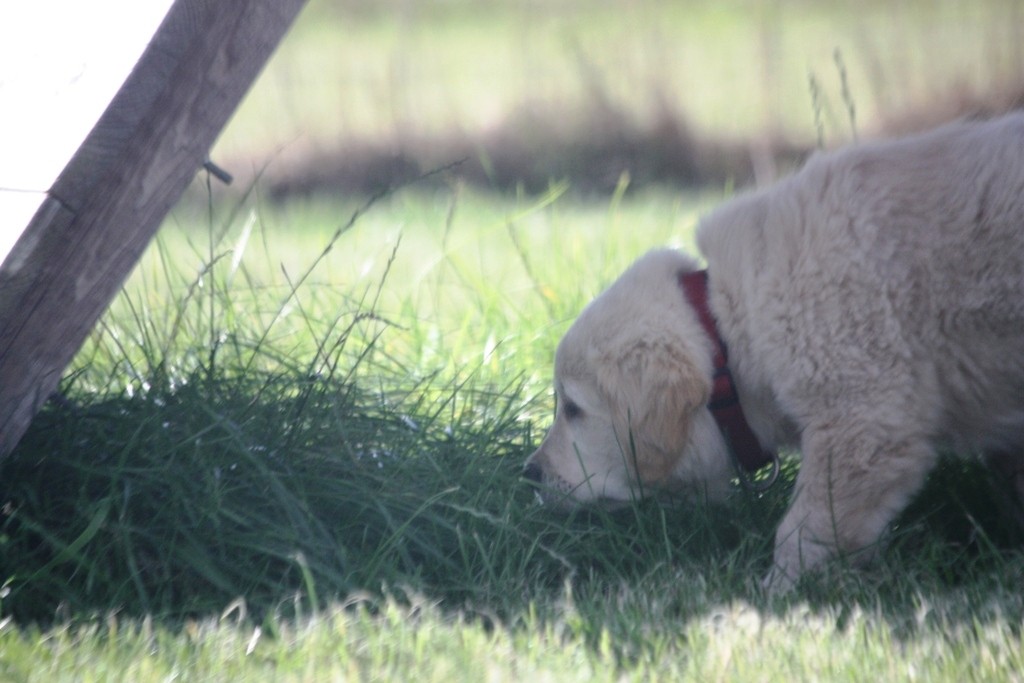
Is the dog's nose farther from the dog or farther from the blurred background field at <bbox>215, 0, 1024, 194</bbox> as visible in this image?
the blurred background field at <bbox>215, 0, 1024, 194</bbox>

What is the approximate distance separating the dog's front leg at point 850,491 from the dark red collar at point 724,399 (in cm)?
23

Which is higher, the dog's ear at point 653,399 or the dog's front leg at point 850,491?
the dog's ear at point 653,399

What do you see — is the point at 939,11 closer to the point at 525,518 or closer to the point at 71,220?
the point at 525,518

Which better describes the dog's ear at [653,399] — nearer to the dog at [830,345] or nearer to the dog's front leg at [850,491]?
the dog at [830,345]

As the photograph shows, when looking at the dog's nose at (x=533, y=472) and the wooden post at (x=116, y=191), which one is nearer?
the wooden post at (x=116, y=191)

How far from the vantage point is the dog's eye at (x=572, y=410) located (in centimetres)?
298

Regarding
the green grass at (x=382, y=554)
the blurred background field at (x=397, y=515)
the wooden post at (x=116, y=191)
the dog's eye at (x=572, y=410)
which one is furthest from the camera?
the dog's eye at (x=572, y=410)

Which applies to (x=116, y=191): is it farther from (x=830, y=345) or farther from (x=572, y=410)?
(x=830, y=345)

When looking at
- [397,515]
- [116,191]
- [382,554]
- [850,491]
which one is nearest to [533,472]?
[397,515]

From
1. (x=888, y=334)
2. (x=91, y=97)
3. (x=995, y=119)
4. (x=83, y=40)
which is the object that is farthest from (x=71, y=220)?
(x=995, y=119)

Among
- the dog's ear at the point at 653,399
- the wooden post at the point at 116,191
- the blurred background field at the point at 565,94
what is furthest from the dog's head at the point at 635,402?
the blurred background field at the point at 565,94

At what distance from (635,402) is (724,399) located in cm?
22

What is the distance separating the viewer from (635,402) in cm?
281

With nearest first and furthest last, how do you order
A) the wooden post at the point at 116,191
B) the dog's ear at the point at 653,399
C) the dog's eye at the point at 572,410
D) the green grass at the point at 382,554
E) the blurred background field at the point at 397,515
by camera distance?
1. the green grass at the point at 382,554
2. the blurred background field at the point at 397,515
3. the wooden post at the point at 116,191
4. the dog's ear at the point at 653,399
5. the dog's eye at the point at 572,410
